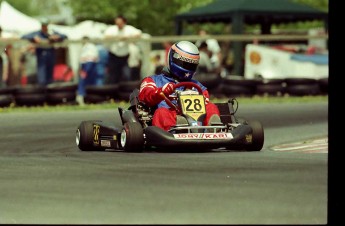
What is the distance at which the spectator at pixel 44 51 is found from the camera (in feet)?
63.9

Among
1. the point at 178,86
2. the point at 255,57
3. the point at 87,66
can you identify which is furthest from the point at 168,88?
the point at 255,57

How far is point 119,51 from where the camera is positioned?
20047 millimetres

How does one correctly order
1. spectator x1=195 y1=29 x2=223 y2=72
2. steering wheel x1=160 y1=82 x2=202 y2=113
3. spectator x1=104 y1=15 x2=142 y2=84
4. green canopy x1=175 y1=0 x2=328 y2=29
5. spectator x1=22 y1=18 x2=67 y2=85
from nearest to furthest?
steering wheel x1=160 y1=82 x2=202 y2=113 < spectator x1=22 y1=18 x2=67 y2=85 < spectator x1=104 y1=15 x2=142 y2=84 < spectator x1=195 y1=29 x2=223 y2=72 < green canopy x1=175 y1=0 x2=328 y2=29

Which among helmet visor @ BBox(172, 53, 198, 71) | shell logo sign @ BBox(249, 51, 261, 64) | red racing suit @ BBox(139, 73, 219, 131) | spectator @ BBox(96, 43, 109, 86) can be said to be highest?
helmet visor @ BBox(172, 53, 198, 71)

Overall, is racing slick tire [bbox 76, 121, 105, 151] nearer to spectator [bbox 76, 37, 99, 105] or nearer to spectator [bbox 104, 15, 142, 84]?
spectator [bbox 76, 37, 99, 105]

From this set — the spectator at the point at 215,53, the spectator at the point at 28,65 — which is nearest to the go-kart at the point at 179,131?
the spectator at the point at 28,65

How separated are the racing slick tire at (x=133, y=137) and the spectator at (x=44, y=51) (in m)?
9.06

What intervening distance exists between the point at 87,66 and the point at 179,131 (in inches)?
364

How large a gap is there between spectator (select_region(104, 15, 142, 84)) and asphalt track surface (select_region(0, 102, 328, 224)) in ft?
25.0

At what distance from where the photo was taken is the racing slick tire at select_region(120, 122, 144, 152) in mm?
10438

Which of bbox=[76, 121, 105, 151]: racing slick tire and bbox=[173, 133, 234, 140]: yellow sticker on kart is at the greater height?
bbox=[173, 133, 234, 140]: yellow sticker on kart

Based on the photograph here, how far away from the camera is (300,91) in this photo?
21219 mm

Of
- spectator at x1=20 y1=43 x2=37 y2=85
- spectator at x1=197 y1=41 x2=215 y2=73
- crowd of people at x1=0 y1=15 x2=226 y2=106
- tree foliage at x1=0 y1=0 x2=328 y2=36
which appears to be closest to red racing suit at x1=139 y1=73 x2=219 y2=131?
crowd of people at x1=0 y1=15 x2=226 y2=106

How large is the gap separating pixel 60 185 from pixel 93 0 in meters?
38.6
